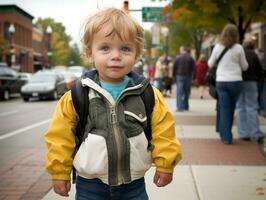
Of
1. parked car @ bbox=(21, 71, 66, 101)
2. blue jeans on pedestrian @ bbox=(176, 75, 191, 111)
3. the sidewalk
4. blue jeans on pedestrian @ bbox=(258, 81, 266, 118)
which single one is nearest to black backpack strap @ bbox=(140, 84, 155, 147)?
the sidewalk

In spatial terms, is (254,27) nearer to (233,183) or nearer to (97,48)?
(233,183)

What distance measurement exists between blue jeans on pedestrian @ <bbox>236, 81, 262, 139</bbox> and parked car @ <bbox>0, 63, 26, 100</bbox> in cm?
1562

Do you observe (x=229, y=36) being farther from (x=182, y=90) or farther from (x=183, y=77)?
(x=183, y=77)

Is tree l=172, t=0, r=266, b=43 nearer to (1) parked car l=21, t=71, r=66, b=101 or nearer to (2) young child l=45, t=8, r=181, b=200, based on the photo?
(1) parked car l=21, t=71, r=66, b=101

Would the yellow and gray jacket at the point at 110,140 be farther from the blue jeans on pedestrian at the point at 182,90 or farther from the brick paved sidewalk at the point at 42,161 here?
the blue jeans on pedestrian at the point at 182,90

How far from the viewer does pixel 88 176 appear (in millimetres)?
2740

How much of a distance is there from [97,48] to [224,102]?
16.8ft

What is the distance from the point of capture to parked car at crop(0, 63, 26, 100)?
72.1ft

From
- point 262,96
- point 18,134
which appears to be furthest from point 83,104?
→ point 18,134

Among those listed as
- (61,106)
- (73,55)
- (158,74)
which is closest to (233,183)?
(61,106)

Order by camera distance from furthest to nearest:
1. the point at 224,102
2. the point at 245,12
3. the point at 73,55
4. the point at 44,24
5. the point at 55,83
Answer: the point at 73,55 → the point at 44,24 → the point at 55,83 → the point at 245,12 → the point at 224,102

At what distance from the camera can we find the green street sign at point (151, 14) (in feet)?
62.8

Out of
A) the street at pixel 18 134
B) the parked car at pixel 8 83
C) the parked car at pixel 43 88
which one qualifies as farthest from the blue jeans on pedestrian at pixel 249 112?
the parked car at pixel 8 83

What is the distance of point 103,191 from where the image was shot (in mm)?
2768
